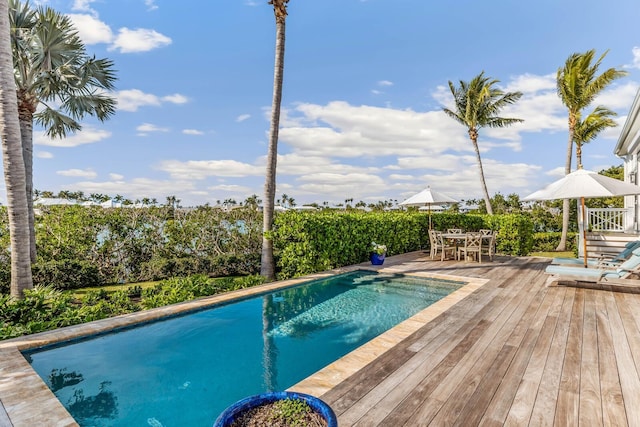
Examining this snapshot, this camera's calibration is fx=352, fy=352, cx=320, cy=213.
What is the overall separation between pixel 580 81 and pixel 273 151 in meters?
18.8

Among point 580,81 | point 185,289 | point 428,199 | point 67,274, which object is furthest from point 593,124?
point 67,274

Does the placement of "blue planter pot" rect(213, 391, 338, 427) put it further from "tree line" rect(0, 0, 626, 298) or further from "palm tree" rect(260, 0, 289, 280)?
"palm tree" rect(260, 0, 289, 280)

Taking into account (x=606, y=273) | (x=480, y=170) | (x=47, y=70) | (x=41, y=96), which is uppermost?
(x=47, y=70)

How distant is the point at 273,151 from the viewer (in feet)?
32.0

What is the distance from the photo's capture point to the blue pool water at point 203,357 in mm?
3541

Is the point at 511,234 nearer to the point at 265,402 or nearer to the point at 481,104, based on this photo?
the point at 481,104

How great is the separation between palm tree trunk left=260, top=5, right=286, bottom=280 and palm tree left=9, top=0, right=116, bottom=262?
18.9ft

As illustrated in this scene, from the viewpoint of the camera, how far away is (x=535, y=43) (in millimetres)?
13219

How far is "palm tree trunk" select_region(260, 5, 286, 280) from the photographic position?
9.73 m

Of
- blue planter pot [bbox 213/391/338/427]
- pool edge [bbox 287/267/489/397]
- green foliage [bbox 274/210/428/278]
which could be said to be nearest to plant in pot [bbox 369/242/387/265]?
green foliage [bbox 274/210/428/278]

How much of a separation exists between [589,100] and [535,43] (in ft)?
30.3

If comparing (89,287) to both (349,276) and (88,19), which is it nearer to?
(349,276)

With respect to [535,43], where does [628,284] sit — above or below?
below

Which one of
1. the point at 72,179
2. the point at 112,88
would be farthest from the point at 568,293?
the point at 72,179
